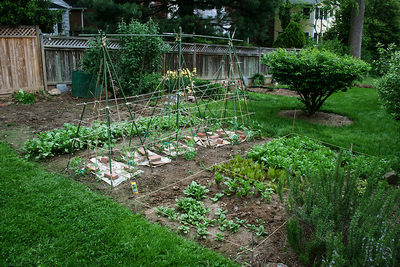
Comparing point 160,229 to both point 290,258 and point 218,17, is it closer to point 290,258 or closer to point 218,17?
point 290,258

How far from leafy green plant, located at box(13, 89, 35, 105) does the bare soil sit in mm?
1723

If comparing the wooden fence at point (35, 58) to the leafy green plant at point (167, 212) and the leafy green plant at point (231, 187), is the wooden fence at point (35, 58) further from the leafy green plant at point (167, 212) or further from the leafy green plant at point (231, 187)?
the leafy green plant at point (167, 212)

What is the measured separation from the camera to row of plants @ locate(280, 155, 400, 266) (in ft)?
7.88

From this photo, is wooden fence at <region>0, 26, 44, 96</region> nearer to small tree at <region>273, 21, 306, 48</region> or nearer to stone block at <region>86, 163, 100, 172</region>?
stone block at <region>86, 163, 100, 172</region>

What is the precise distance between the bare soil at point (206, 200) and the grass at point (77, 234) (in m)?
0.22

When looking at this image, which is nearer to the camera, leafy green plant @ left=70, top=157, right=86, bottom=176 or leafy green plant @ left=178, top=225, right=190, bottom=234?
leafy green plant @ left=178, top=225, right=190, bottom=234

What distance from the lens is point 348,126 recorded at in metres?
7.75

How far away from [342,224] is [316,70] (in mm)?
5459

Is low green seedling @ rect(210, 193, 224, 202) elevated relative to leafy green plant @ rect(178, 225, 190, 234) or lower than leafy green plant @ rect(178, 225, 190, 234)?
elevated

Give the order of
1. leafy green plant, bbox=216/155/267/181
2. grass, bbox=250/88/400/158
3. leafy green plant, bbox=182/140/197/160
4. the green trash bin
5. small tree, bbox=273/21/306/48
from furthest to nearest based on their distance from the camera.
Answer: small tree, bbox=273/21/306/48, the green trash bin, grass, bbox=250/88/400/158, leafy green plant, bbox=182/140/197/160, leafy green plant, bbox=216/155/267/181

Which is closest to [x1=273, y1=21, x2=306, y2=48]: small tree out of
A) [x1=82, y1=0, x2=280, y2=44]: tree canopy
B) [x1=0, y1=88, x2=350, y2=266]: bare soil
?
[x1=82, y1=0, x2=280, y2=44]: tree canopy

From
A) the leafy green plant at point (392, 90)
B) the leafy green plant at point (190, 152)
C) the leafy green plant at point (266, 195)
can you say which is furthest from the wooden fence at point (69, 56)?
the leafy green plant at point (266, 195)

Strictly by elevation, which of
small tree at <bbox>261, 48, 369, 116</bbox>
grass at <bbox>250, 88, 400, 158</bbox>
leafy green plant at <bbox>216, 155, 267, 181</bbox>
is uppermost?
small tree at <bbox>261, 48, 369, 116</bbox>

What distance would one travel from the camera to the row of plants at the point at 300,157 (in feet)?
16.2
